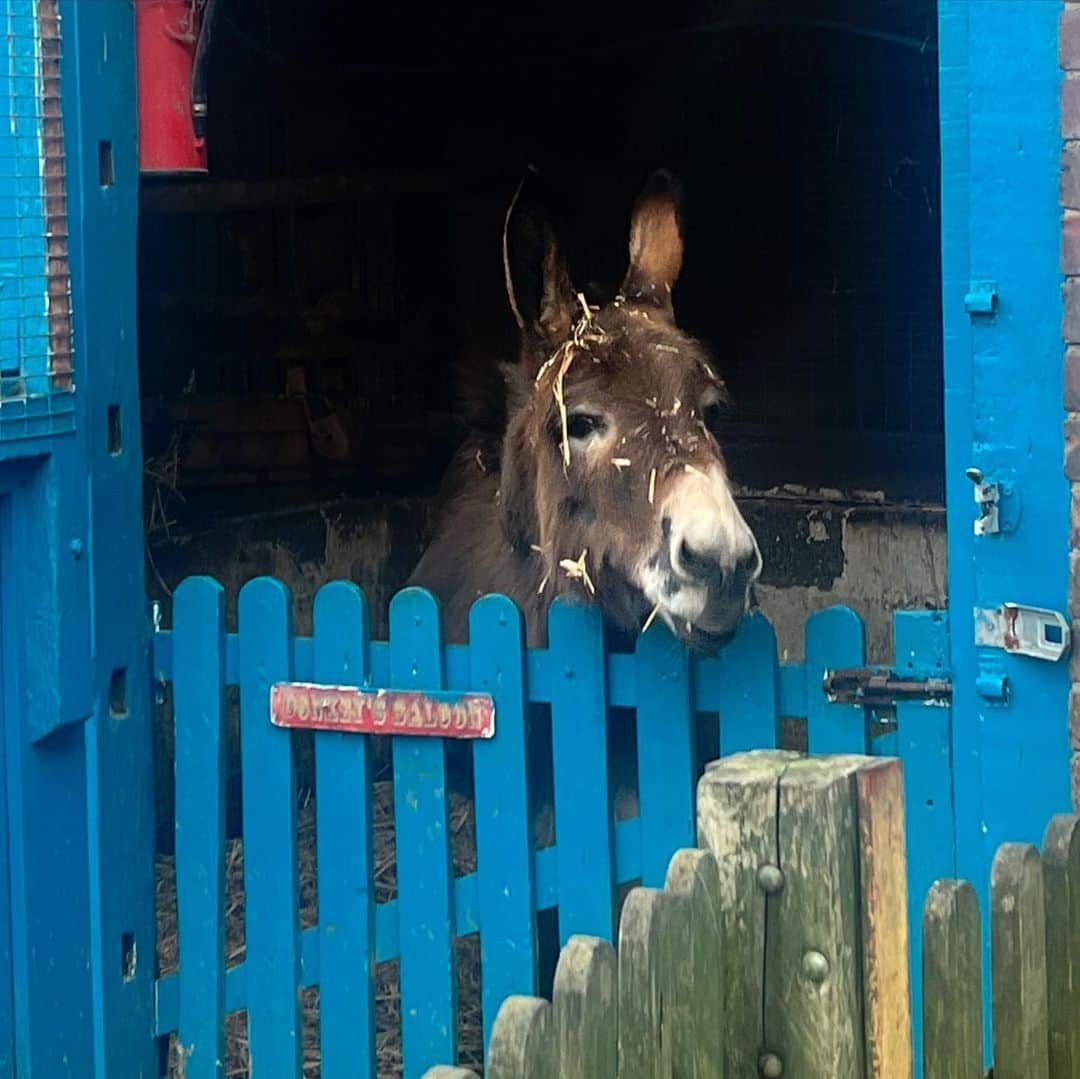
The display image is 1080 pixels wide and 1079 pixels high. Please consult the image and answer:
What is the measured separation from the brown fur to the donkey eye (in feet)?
0.09

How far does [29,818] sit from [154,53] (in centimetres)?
176

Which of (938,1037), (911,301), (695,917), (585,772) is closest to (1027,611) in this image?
(585,772)

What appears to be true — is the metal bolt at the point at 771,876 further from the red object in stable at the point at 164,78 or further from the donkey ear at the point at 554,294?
the red object in stable at the point at 164,78

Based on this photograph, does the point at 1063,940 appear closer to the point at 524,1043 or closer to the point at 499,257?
the point at 524,1043

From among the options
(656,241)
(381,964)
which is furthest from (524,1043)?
(381,964)

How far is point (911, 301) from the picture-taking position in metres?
7.86

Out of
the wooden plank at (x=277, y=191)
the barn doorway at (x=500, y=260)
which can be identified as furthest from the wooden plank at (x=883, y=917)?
the wooden plank at (x=277, y=191)

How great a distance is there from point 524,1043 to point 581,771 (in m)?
2.04

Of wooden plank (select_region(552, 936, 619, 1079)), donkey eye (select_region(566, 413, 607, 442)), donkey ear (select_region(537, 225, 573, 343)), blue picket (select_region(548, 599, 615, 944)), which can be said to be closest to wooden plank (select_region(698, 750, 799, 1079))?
wooden plank (select_region(552, 936, 619, 1079))

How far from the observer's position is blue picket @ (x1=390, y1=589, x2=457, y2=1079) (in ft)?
13.8

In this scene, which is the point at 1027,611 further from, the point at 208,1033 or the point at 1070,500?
the point at 208,1033

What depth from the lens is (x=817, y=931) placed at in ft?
7.52

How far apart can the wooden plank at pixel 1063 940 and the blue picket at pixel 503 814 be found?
63.6 inches

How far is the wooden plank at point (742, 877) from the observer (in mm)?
2298
